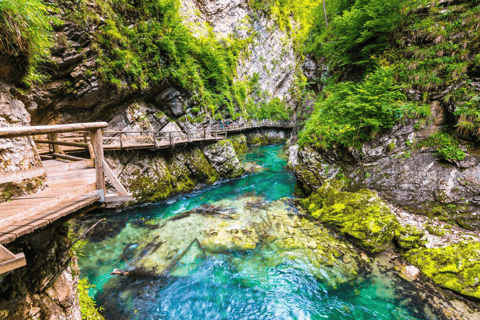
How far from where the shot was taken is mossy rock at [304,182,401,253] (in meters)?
6.79

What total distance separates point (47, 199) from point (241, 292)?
5.71 meters

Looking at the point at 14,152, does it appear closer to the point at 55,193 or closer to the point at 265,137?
the point at 55,193

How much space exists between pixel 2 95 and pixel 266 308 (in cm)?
773

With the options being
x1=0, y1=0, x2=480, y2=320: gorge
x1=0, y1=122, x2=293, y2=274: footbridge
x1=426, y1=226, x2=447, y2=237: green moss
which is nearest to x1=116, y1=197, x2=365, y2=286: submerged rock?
x1=0, y1=0, x2=480, y2=320: gorge

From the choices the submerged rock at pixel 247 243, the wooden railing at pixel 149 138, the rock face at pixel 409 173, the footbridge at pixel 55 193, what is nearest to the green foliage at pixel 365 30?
the rock face at pixel 409 173

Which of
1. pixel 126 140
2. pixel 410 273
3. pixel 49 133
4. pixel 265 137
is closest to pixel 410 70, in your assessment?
pixel 410 273

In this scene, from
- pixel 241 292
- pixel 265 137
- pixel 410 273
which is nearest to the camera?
pixel 410 273

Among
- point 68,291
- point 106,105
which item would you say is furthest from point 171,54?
point 68,291

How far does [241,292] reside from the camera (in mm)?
5895

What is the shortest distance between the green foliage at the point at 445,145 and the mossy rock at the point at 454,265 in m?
3.30

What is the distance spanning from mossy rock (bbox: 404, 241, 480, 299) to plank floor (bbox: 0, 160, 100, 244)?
8.75 meters

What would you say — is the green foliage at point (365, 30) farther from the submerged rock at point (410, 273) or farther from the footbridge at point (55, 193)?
the footbridge at point (55, 193)

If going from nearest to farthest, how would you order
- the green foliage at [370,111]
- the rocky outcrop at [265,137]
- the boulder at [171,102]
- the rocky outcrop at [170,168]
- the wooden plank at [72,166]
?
1. the wooden plank at [72,166]
2. the green foliage at [370,111]
3. the rocky outcrop at [170,168]
4. the boulder at [171,102]
5. the rocky outcrop at [265,137]

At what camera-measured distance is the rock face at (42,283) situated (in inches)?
95.6
